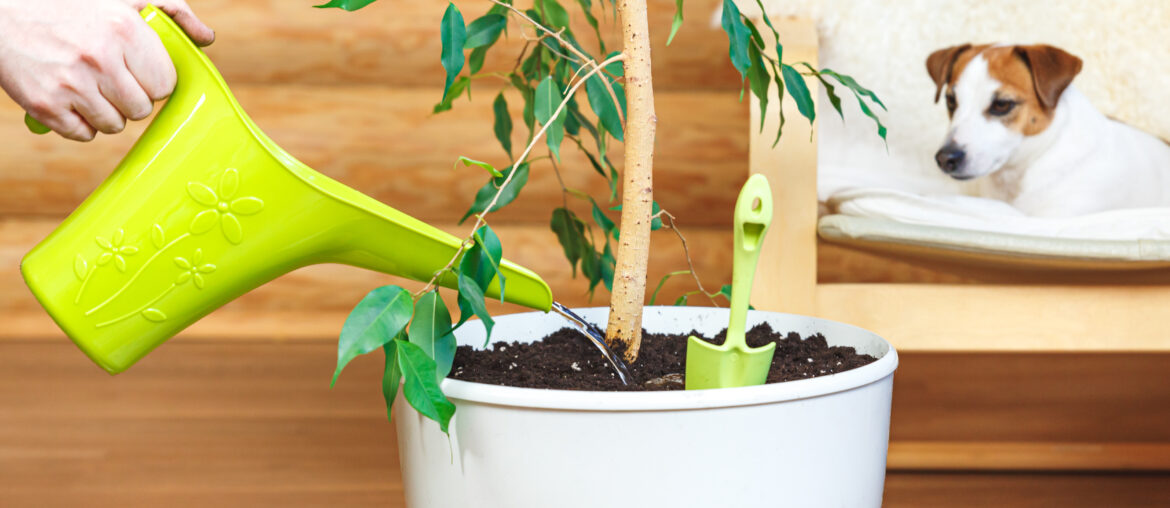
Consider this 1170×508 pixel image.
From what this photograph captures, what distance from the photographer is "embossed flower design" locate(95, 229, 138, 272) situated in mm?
496

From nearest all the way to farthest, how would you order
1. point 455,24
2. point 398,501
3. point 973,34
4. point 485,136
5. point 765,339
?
point 455,24
point 765,339
point 398,501
point 973,34
point 485,136

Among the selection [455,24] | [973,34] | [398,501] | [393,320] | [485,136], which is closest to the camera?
[393,320]

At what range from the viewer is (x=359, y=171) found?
1689mm

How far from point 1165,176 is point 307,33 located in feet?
5.11

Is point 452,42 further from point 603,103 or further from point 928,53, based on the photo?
point 928,53

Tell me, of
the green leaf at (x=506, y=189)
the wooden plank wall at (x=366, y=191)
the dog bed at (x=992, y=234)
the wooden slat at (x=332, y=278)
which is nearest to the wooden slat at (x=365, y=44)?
the wooden plank wall at (x=366, y=191)

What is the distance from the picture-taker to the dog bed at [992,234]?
0.90 metres

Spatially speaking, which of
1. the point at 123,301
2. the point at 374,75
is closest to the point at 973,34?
the point at 374,75

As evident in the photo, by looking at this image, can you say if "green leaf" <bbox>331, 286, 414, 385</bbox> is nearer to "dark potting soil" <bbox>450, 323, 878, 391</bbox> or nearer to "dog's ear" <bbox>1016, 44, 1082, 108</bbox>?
"dark potting soil" <bbox>450, 323, 878, 391</bbox>

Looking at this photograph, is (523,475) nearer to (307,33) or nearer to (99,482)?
(99,482)

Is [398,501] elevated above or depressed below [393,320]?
below

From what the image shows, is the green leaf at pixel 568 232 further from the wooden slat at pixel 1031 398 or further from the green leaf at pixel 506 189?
the wooden slat at pixel 1031 398

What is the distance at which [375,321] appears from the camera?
0.45m

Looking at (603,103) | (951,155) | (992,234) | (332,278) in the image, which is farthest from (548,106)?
(332,278)
